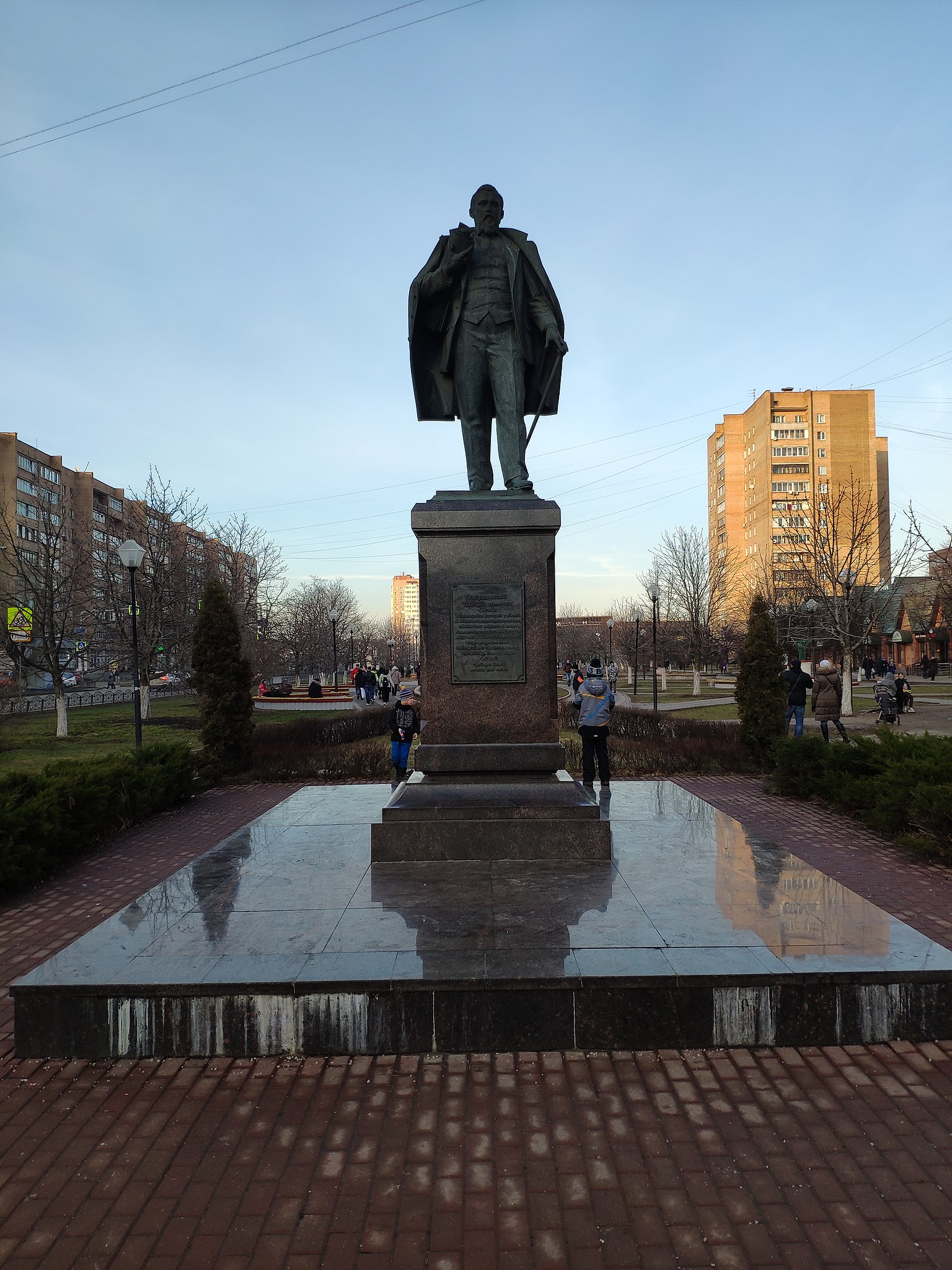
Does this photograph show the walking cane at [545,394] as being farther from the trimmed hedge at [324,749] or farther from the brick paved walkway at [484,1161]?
the trimmed hedge at [324,749]

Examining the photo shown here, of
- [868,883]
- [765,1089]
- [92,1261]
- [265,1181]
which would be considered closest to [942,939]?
[868,883]

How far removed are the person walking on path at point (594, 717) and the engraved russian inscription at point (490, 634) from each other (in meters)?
3.23

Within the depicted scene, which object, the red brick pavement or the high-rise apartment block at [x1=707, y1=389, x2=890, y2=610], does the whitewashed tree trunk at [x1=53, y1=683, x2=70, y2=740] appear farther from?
the high-rise apartment block at [x1=707, y1=389, x2=890, y2=610]

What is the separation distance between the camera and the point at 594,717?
9.74 meters

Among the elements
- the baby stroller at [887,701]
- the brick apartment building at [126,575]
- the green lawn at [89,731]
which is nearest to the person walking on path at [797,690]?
the baby stroller at [887,701]

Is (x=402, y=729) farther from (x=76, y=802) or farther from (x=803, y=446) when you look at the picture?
(x=803, y=446)

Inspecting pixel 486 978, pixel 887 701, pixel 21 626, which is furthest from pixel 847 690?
pixel 21 626

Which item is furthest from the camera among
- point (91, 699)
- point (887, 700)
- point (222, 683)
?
point (91, 699)

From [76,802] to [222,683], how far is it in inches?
264

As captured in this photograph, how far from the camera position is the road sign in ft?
84.9

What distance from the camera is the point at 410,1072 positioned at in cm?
352

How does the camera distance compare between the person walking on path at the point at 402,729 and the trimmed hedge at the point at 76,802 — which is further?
the person walking on path at the point at 402,729

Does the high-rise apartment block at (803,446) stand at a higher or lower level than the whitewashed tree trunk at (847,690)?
higher

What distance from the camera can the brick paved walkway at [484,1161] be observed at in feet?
8.24
